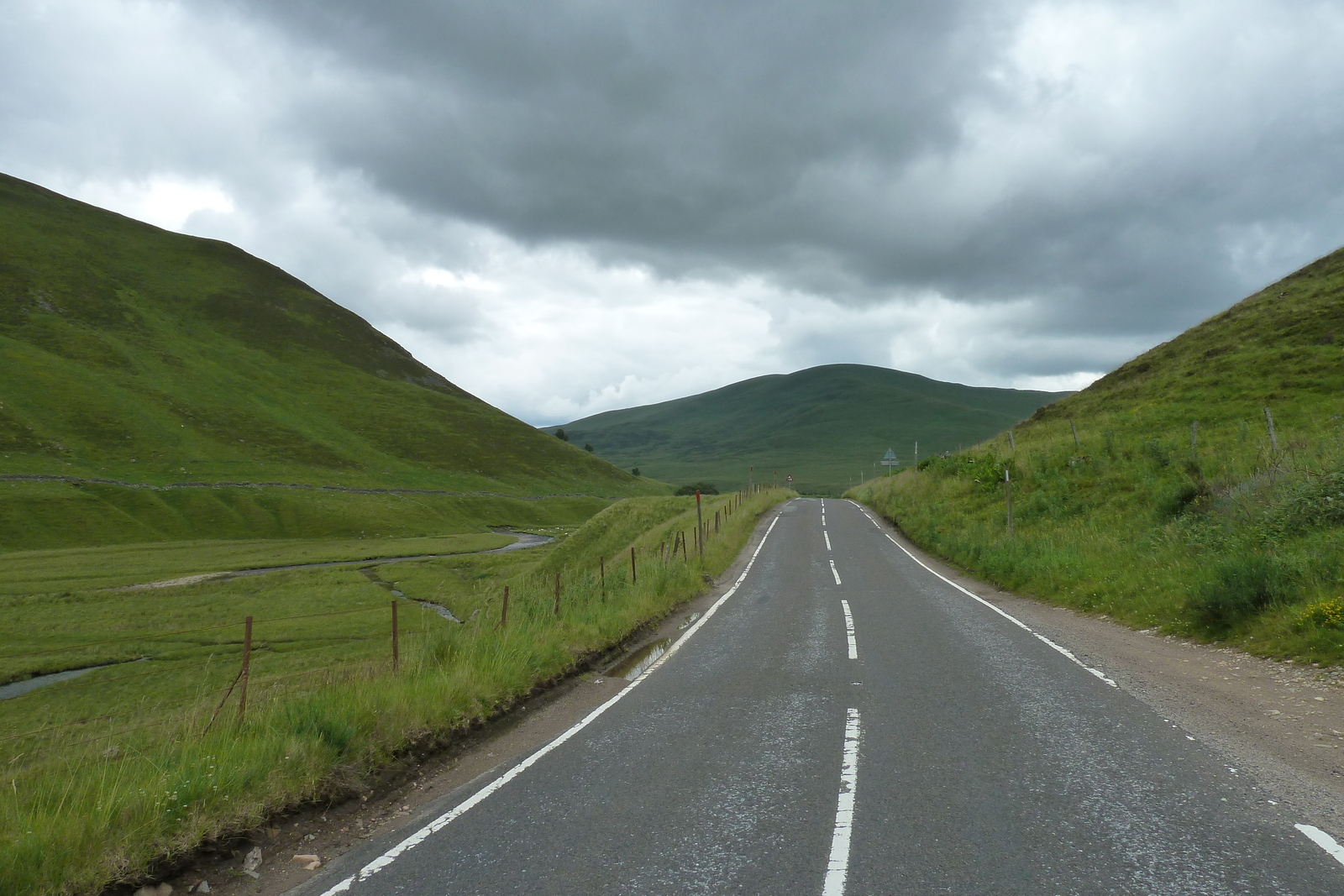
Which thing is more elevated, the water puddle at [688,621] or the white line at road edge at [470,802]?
the white line at road edge at [470,802]

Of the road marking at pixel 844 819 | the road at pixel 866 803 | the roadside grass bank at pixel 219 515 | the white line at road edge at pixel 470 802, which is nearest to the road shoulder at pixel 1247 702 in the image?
the road at pixel 866 803

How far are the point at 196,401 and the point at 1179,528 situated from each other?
137200mm

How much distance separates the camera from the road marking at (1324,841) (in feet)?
15.6

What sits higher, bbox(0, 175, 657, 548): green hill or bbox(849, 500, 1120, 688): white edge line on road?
bbox(0, 175, 657, 548): green hill

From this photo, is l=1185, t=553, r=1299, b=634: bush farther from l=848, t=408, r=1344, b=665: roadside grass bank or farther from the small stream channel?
the small stream channel

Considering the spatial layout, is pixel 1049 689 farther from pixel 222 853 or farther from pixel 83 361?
pixel 83 361

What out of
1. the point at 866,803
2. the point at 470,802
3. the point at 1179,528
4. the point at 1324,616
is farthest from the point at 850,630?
the point at 1179,528

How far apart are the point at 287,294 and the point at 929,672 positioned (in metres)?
214

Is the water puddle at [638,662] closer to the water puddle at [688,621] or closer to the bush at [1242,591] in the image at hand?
the water puddle at [688,621]

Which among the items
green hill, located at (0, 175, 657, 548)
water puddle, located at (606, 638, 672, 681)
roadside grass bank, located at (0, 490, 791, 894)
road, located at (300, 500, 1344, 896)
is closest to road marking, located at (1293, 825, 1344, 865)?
road, located at (300, 500, 1344, 896)

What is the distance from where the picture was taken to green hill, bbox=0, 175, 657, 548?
8719cm

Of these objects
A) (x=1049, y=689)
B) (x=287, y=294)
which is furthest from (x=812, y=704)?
(x=287, y=294)

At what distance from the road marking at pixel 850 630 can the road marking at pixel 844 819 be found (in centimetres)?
389

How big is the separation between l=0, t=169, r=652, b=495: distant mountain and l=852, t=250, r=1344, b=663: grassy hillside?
97212 mm
